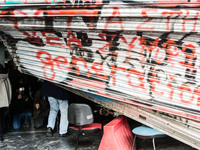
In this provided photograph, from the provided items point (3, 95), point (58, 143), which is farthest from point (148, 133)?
point (3, 95)

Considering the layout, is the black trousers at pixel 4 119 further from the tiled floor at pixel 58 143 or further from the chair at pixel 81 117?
the chair at pixel 81 117

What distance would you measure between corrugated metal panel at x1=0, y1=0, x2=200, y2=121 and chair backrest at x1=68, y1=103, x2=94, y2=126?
0.45 meters

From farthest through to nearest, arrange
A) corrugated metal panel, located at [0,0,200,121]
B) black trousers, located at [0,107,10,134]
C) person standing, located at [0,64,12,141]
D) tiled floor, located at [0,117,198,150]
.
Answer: black trousers, located at [0,107,10,134], person standing, located at [0,64,12,141], tiled floor, located at [0,117,198,150], corrugated metal panel, located at [0,0,200,121]

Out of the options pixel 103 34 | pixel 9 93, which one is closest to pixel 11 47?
pixel 9 93

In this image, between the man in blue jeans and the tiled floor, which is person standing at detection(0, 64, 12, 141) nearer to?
the tiled floor

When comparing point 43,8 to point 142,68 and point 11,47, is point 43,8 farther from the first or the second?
point 142,68

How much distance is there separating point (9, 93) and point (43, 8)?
278 cm

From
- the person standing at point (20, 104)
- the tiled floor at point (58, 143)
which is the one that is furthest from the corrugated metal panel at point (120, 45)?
the person standing at point (20, 104)

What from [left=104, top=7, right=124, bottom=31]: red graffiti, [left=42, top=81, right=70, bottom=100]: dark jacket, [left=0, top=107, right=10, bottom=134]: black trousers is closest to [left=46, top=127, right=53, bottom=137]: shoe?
[left=42, top=81, right=70, bottom=100]: dark jacket

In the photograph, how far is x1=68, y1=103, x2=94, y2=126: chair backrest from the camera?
4.73 meters

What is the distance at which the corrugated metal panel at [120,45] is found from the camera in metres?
3.61

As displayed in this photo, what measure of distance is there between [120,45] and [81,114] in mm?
1553

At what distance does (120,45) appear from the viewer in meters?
4.04

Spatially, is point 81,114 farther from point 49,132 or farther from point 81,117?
point 49,132
